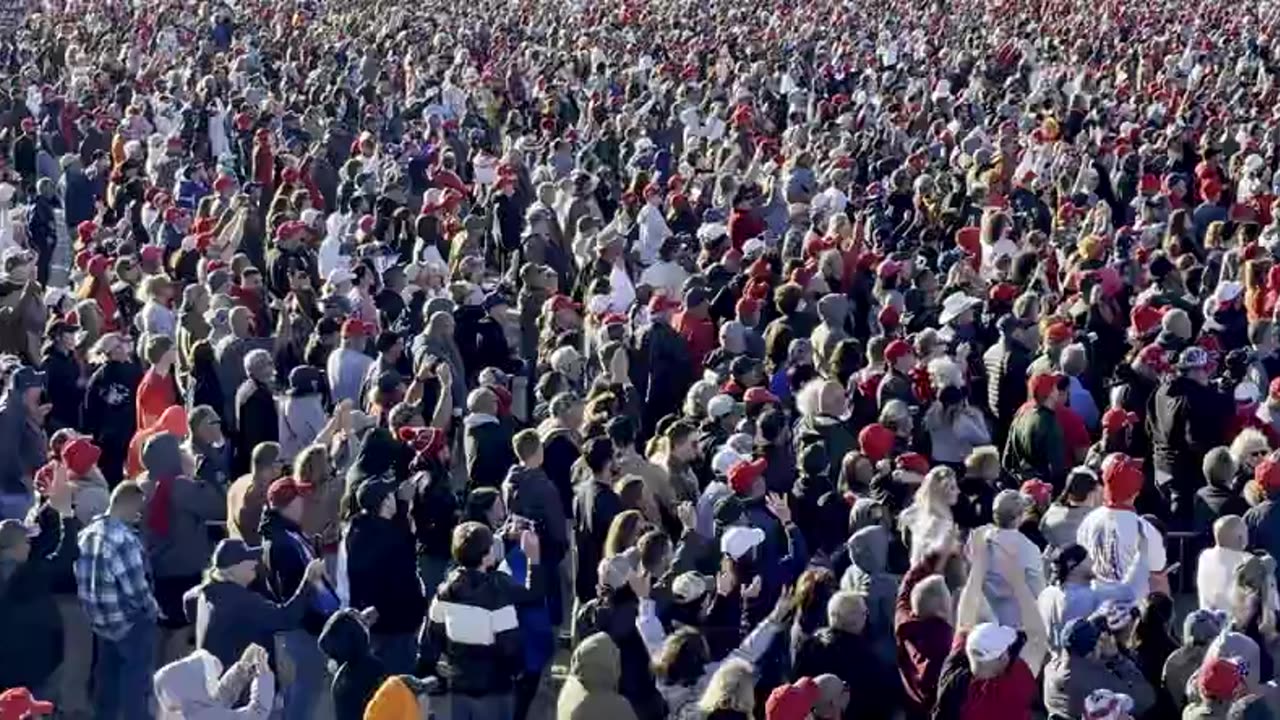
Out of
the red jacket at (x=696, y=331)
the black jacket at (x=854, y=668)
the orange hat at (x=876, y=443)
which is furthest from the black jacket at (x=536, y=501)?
the red jacket at (x=696, y=331)

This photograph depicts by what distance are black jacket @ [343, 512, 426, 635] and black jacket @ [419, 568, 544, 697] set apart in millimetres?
680

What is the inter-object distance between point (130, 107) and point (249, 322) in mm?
11169

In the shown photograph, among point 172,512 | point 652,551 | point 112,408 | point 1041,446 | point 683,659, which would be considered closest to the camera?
point 683,659

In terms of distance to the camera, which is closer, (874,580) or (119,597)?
(874,580)

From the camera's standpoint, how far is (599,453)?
1011 centimetres

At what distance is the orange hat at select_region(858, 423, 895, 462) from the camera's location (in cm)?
1055

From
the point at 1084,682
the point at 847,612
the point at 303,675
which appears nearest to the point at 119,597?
the point at 303,675

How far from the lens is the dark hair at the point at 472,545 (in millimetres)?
8562

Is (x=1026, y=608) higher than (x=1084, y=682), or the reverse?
(x=1084, y=682)

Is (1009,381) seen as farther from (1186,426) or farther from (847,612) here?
(847,612)

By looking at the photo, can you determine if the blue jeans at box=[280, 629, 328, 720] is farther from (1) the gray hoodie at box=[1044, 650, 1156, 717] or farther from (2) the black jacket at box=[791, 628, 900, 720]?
(1) the gray hoodie at box=[1044, 650, 1156, 717]

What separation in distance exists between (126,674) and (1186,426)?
5.54m

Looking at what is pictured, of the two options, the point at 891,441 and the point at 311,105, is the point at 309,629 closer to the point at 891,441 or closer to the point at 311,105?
the point at 891,441

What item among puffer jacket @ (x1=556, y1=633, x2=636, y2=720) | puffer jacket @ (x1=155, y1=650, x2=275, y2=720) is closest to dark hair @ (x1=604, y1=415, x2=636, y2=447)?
puffer jacket @ (x1=556, y1=633, x2=636, y2=720)
